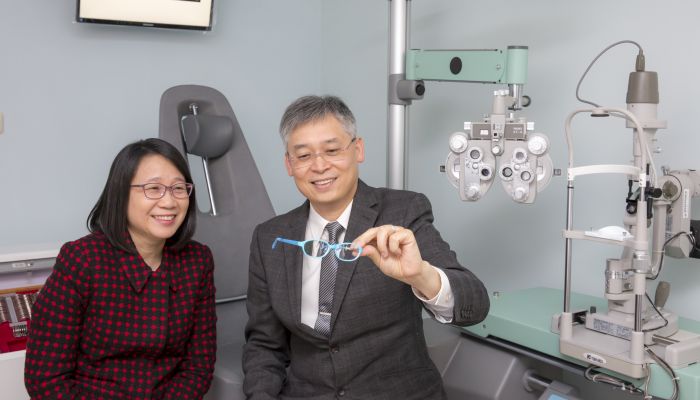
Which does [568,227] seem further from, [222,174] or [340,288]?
[222,174]

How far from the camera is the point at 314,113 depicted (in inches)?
64.9

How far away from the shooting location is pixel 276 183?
349 cm

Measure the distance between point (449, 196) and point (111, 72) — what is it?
59.1 inches

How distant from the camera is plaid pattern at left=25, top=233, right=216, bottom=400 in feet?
5.47

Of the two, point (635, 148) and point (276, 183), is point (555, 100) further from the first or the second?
point (276, 183)

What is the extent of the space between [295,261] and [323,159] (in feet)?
0.86

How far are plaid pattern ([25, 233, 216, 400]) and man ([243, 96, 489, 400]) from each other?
0.21m

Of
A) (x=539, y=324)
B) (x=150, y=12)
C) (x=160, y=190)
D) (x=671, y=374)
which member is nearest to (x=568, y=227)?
(x=539, y=324)

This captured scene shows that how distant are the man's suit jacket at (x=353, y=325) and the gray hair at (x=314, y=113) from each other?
6.8 inches

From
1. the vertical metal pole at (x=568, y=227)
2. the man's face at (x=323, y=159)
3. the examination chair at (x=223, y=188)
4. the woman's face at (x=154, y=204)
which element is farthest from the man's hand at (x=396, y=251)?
the examination chair at (x=223, y=188)

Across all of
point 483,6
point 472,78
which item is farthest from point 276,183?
point 472,78

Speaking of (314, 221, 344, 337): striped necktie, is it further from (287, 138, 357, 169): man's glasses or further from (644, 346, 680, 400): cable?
(644, 346, 680, 400): cable

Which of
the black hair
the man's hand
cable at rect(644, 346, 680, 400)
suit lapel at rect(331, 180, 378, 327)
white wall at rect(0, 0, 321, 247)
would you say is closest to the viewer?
the man's hand

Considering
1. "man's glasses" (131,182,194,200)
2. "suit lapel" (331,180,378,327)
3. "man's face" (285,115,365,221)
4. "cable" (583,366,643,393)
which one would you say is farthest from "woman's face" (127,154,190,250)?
"cable" (583,366,643,393)
